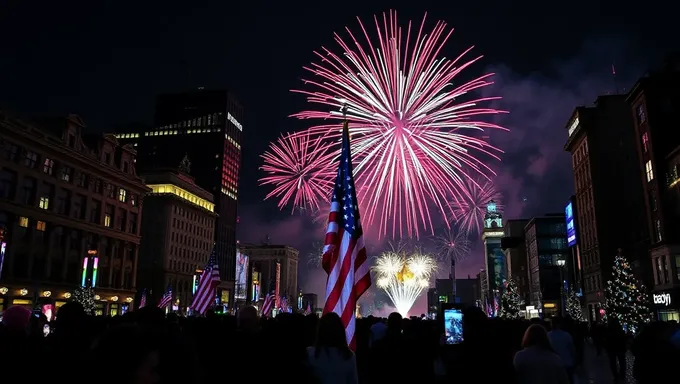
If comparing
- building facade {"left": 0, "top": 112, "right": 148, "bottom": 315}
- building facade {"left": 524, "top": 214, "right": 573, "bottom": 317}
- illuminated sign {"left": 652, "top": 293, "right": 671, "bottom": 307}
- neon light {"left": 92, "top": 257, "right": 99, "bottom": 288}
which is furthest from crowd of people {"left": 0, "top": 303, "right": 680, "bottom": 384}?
building facade {"left": 524, "top": 214, "right": 573, "bottom": 317}

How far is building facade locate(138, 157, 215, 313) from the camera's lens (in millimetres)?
102375

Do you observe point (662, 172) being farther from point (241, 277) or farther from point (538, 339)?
point (241, 277)

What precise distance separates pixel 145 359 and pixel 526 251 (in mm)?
135157

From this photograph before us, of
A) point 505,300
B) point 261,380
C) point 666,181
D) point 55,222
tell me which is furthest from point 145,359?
point 505,300

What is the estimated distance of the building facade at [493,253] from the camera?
552 feet

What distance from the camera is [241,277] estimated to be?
461 feet

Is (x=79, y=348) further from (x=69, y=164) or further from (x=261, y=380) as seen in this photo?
(x=69, y=164)

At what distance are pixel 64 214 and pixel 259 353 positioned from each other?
6398 centimetres

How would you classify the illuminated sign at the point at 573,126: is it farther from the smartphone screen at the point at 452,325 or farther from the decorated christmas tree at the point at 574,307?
the smartphone screen at the point at 452,325

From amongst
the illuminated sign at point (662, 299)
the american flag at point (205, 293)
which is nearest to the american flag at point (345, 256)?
the american flag at point (205, 293)

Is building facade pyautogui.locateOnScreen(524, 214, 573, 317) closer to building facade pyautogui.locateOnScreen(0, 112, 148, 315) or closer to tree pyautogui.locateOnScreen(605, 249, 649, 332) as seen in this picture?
tree pyautogui.locateOnScreen(605, 249, 649, 332)

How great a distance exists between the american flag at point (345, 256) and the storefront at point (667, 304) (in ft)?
144

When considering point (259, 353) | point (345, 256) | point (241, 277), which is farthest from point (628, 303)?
point (241, 277)

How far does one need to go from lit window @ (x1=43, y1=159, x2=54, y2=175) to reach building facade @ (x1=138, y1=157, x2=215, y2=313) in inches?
1770
